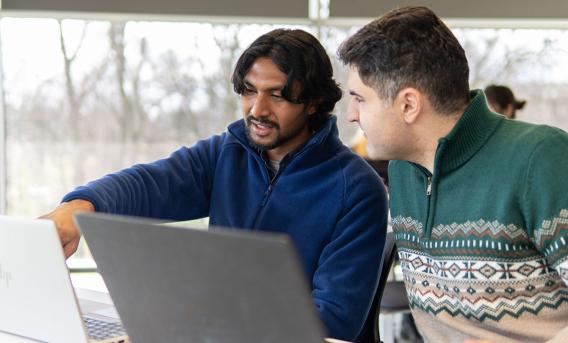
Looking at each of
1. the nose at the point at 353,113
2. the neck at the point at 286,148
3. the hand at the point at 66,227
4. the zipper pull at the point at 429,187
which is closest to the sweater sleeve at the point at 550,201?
the zipper pull at the point at 429,187

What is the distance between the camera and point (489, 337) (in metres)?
1.55

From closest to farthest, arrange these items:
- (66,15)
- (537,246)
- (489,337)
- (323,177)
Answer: (537,246)
(489,337)
(323,177)
(66,15)

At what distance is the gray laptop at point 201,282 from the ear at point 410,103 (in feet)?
2.43

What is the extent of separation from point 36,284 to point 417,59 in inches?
34.4

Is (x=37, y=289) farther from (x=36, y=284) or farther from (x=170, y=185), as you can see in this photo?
(x=170, y=185)

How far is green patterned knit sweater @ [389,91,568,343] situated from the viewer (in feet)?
4.68

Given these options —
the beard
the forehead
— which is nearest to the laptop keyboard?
the beard

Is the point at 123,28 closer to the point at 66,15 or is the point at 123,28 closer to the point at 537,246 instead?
the point at 66,15

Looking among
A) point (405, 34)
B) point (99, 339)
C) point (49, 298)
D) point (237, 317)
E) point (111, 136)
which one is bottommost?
point (111, 136)

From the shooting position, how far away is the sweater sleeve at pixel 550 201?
139 cm

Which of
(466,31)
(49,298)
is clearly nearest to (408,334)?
(466,31)

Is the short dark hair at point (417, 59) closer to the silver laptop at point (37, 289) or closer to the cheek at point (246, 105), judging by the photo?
the cheek at point (246, 105)

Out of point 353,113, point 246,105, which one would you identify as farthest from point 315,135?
point 353,113

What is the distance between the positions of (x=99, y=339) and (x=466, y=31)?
13.4 feet
